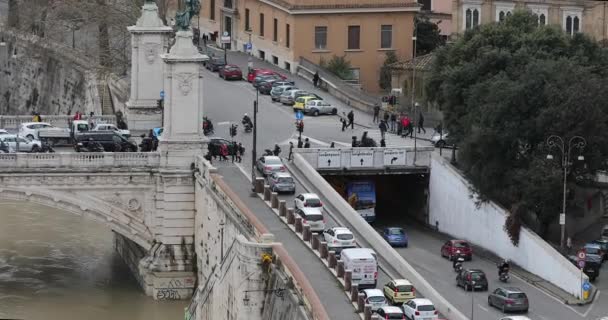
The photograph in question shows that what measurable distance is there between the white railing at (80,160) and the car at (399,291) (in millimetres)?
18045

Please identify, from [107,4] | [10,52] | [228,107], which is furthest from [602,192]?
[10,52]

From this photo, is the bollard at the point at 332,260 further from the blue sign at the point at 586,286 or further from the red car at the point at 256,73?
the red car at the point at 256,73

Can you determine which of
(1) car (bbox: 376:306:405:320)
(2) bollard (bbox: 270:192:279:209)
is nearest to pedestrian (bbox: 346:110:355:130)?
(2) bollard (bbox: 270:192:279:209)

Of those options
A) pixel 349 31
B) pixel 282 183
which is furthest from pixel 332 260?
pixel 349 31

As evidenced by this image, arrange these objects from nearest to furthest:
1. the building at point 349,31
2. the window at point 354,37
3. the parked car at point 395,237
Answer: the parked car at point 395,237 → the building at point 349,31 → the window at point 354,37

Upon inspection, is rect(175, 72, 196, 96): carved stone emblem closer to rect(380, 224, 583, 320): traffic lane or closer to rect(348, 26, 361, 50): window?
rect(380, 224, 583, 320): traffic lane

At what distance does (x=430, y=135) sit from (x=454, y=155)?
8.20m

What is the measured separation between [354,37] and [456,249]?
3425 cm

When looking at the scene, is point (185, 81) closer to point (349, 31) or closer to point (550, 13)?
point (349, 31)

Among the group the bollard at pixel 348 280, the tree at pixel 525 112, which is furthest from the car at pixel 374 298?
the tree at pixel 525 112

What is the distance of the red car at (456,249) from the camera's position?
89250 mm

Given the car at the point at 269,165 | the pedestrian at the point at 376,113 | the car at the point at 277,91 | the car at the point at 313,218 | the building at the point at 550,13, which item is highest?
the building at the point at 550,13

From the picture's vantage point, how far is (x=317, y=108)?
109375mm

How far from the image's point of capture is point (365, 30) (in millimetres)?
121625
